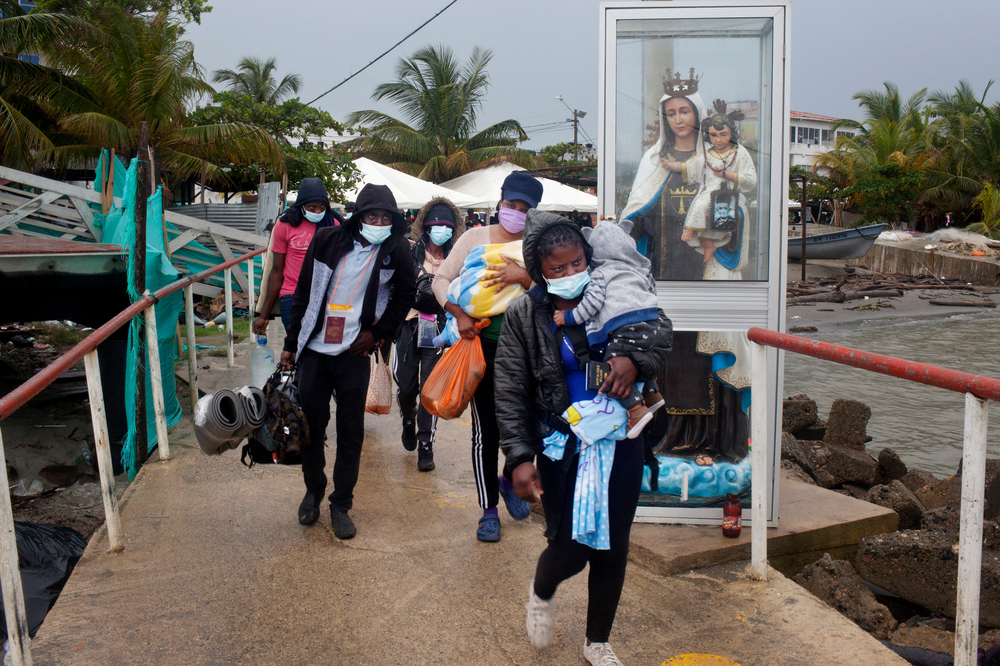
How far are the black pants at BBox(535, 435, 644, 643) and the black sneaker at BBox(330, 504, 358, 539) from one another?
54.9 inches

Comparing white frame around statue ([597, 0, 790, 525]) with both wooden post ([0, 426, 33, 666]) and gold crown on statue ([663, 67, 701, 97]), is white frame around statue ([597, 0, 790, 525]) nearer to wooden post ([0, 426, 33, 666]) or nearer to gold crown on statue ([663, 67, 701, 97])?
gold crown on statue ([663, 67, 701, 97])

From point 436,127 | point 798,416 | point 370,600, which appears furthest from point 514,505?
point 436,127

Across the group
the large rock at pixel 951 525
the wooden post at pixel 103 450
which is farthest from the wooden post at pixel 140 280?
the large rock at pixel 951 525

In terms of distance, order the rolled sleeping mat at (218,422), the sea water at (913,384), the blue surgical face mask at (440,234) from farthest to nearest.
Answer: the sea water at (913,384), the blue surgical face mask at (440,234), the rolled sleeping mat at (218,422)

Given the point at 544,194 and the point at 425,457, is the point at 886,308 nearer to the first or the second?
the point at 544,194

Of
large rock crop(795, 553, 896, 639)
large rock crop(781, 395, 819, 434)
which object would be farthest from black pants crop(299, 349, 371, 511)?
large rock crop(781, 395, 819, 434)

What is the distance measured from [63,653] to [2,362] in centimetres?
896

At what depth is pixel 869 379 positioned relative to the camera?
11102 millimetres

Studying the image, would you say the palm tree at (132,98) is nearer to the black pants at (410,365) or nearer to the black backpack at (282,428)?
the black pants at (410,365)

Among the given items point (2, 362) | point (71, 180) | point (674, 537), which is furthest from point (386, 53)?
point (71, 180)

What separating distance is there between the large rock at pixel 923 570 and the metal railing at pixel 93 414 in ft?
12.2

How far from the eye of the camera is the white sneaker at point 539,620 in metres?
2.72

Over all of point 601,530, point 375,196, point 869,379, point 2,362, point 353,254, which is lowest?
point 869,379

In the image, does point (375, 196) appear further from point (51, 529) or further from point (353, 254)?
point (51, 529)
